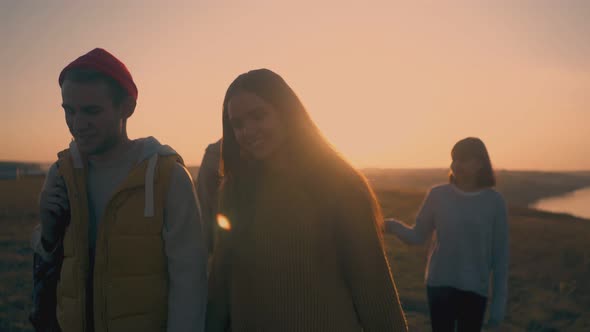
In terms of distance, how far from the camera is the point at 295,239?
2150 millimetres

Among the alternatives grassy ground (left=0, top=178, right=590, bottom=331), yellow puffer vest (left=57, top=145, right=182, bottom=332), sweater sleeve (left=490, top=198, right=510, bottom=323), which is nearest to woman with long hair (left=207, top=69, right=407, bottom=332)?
yellow puffer vest (left=57, top=145, right=182, bottom=332)

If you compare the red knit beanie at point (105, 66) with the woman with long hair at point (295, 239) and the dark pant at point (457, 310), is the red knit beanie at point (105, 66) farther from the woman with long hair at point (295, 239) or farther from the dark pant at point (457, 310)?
the dark pant at point (457, 310)

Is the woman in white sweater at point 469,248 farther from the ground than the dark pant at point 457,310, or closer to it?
farther from the ground

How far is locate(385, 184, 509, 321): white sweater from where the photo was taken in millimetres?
3887

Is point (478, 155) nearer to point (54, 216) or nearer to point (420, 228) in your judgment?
point (420, 228)

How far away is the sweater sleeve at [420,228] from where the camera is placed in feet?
14.0

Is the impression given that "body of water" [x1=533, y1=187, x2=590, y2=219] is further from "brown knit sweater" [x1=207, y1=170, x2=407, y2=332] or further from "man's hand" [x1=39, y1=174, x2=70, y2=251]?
"man's hand" [x1=39, y1=174, x2=70, y2=251]

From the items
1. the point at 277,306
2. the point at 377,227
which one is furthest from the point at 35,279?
the point at 377,227

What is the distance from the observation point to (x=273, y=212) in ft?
7.42

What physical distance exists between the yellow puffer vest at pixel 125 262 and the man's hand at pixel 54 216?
8 cm

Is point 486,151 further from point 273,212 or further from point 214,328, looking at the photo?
point 214,328

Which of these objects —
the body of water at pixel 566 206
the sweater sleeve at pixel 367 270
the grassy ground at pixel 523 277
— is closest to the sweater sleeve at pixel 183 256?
the sweater sleeve at pixel 367 270

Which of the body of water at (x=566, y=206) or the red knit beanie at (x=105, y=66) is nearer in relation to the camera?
the red knit beanie at (x=105, y=66)

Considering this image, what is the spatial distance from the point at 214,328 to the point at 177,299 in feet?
0.98
